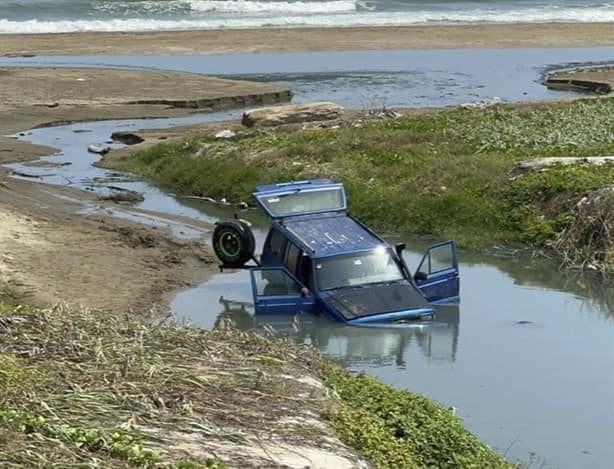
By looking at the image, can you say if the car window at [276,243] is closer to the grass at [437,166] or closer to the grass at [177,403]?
the grass at [437,166]

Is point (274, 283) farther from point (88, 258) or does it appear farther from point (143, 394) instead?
point (143, 394)

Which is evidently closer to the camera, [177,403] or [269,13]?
[177,403]

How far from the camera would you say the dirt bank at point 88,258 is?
19531 mm

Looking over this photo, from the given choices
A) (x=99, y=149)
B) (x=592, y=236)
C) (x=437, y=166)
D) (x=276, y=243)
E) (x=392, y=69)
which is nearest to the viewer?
(x=276, y=243)

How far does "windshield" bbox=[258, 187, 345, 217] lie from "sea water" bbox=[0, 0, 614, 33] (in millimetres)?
48922

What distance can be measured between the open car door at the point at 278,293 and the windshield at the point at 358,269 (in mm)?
325

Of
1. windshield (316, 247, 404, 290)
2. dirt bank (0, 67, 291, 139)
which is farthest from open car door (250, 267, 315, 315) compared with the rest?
dirt bank (0, 67, 291, 139)

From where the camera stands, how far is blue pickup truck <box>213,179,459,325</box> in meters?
17.9

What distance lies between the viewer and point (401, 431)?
11.0 meters

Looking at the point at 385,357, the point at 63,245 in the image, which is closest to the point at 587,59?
the point at 63,245

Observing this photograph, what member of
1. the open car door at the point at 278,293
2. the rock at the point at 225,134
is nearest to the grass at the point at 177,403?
the open car door at the point at 278,293

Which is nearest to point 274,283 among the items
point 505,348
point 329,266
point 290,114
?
point 329,266

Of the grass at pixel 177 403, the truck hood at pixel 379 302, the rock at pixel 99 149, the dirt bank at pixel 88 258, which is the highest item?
the grass at pixel 177 403

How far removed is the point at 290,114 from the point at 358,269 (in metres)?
15.5
